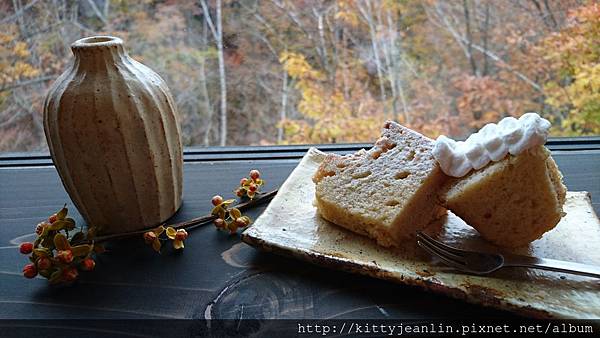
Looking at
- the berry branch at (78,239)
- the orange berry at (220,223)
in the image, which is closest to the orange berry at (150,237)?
the berry branch at (78,239)

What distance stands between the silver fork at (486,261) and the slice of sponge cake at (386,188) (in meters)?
0.06

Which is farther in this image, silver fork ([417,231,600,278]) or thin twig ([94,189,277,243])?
thin twig ([94,189,277,243])

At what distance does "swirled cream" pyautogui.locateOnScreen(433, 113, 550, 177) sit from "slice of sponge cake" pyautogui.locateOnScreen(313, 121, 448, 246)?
26 millimetres

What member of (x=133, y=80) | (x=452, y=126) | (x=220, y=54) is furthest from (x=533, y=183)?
(x=220, y=54)

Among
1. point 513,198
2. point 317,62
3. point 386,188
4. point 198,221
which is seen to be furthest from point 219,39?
point 513,198

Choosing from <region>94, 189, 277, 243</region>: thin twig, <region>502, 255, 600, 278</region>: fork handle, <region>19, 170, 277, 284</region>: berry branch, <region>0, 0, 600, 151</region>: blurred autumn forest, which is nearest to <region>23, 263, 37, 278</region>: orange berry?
<region>19, 170, 277, 284</region>: berry branch

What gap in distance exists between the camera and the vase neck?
833 mm

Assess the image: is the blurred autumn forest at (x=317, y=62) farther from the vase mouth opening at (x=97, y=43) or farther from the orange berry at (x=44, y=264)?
the orange berry at (x=44, y=264)

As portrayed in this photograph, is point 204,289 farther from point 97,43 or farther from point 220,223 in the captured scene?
point 97,43

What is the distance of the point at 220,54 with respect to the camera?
2.19 metres

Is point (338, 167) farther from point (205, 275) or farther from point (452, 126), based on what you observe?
point (452, 126)

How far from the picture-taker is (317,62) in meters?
2.30

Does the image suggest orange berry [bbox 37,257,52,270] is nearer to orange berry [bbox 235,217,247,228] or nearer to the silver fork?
orange berry [bbox 235,217,247,228]

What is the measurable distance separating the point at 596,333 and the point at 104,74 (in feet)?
2.61
